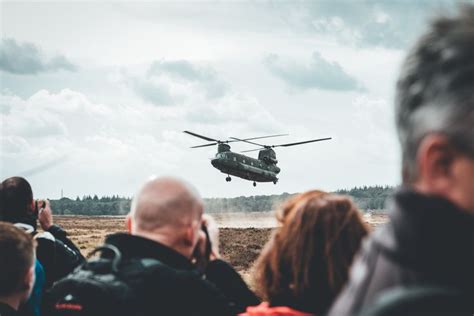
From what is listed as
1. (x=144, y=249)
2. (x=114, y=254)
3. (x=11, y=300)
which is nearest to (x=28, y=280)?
Result: (x=11, y=300)

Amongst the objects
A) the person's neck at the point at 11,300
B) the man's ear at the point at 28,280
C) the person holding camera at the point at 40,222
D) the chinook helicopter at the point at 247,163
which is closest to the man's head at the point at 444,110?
the man's ear at the point at 28,280

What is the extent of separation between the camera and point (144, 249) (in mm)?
2971

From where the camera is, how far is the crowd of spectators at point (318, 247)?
1.03 meters

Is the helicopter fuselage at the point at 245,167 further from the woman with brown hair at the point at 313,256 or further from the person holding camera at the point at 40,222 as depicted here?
the woman with brown hair at the point at 313,256

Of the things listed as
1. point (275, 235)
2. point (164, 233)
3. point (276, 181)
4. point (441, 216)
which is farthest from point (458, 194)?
point (276, 181)

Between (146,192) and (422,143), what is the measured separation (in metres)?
2.13

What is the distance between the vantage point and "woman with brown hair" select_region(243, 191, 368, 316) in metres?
2.68

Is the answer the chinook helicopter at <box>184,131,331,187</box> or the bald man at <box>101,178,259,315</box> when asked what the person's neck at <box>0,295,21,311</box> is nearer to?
the bald man at <box>101,178,259,315</box>

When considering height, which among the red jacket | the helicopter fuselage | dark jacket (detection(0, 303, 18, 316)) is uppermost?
the helicopter fuselage

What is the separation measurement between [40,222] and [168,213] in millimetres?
2853

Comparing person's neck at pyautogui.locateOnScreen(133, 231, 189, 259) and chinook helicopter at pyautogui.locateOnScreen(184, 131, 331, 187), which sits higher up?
chinook helicopter at pyautogui.locateOnScreen(184, 131, 331, 187)

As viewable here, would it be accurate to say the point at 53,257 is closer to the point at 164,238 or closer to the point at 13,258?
the point at 13,258

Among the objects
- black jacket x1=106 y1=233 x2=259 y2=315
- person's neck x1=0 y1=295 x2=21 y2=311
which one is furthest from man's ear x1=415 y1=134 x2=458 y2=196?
person's neck x1=0 y1=295 x2=21 y2=311

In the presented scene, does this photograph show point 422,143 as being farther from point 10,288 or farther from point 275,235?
point 10,288
